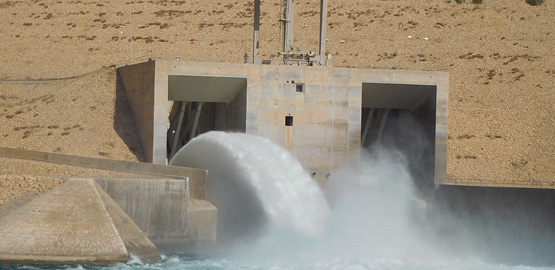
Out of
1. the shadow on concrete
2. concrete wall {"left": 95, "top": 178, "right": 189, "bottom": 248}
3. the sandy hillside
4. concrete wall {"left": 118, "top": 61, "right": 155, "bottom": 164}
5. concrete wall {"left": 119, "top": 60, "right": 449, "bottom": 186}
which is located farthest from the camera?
the sandy hillside

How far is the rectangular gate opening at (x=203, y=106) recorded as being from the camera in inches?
2014

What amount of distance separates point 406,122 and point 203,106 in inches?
397

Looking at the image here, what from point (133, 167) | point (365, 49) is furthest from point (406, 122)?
point (365, 49)

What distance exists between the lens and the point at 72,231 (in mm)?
37688

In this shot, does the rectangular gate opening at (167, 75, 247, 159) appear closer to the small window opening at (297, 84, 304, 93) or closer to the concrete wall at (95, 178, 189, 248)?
the small window opening at (297, 84, 304, 93)

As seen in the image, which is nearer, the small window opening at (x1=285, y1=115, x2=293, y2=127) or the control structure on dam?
the control structure on dam

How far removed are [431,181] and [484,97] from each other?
74.5ft

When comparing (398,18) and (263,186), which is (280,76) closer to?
(263,186)

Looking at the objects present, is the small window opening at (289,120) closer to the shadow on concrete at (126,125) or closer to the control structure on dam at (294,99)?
the control structure on dam at (294,99)

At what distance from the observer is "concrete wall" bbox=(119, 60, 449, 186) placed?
1989 inches

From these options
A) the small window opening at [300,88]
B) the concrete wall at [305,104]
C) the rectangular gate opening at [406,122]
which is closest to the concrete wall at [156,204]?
the concrete wall at [305,104]

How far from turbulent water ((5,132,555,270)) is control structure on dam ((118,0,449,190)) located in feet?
4.24

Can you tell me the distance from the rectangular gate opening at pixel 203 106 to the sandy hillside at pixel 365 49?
14.3ft

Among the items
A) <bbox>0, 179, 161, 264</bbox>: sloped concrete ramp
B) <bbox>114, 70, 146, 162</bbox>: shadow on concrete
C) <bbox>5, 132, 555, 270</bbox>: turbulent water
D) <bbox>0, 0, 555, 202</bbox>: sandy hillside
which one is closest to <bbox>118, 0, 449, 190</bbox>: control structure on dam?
<bbox>114, 70, 146, 162</bbox>: shadow on concrete
